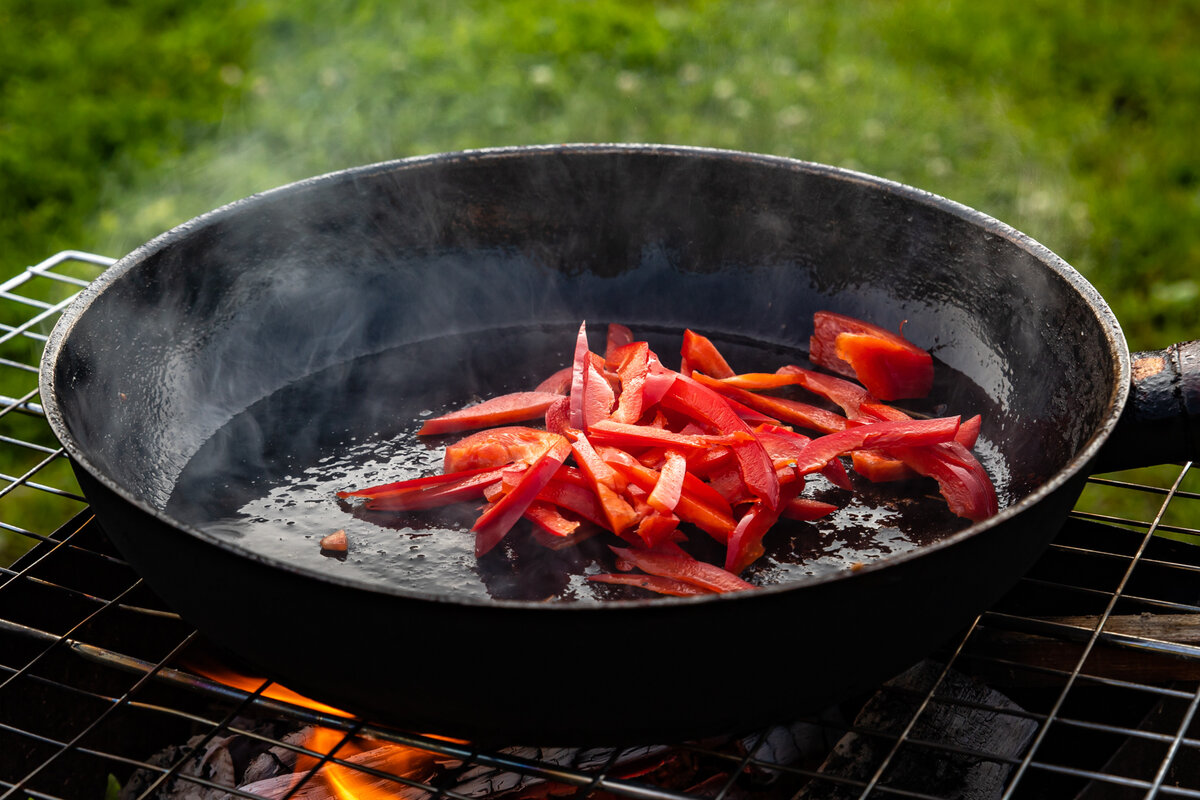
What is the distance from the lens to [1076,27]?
5.51 metres

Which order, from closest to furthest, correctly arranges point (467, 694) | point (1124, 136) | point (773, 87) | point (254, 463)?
1. point (467, 694)
2. point (254, 463)
3. point (1124, 136)
4. point (773, 87)

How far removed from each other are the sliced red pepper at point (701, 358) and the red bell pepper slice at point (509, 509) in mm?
654

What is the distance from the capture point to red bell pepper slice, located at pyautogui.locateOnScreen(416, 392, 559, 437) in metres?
2.36

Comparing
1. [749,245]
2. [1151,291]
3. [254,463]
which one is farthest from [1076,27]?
[254,463]

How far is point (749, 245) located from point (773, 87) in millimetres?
2641

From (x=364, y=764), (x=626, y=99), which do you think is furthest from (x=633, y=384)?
(x=626, y=99)

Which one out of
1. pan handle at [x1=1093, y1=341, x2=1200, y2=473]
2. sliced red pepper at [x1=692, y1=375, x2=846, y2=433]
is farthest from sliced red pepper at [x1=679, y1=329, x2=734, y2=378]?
pan handle at [x1=1093, y1=341, x2=1200, y2=473]

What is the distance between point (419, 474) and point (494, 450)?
0.18 m

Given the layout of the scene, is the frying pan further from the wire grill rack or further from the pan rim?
the wire grill rack

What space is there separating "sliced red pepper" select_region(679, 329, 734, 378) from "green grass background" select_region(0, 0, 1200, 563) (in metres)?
2.28

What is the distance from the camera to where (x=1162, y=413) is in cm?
184

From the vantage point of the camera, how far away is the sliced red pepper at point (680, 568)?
1799 mm

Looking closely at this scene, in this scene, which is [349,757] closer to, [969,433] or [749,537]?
[749,537]

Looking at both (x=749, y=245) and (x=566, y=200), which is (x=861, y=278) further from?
(x=566, y=200)
